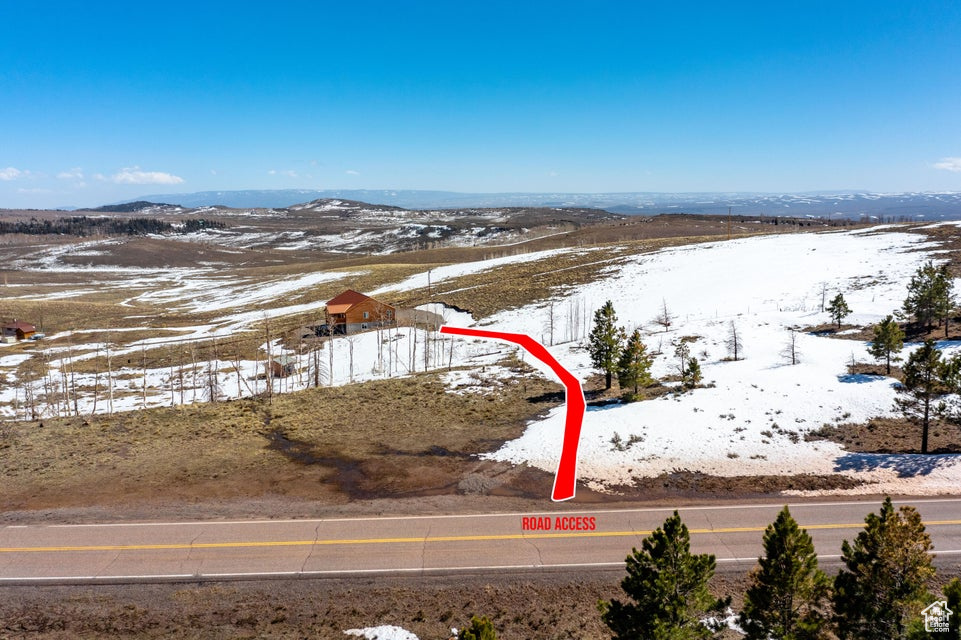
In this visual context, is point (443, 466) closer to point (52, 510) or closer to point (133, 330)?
point (52, 510)

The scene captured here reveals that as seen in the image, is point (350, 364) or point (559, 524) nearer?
point (559, 524)

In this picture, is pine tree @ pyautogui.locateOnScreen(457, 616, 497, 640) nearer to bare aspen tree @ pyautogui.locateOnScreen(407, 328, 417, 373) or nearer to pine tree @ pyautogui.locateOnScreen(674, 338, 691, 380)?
pine tree @ pyautogui.locateOnScreen(674, 338, 691, 380)

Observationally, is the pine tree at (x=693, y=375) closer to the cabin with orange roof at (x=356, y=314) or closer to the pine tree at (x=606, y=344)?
the pine tree at (x=606, y=344)

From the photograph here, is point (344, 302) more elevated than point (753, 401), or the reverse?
point (344, 302)

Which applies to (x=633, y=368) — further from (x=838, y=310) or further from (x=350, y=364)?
(x=350, y=364)

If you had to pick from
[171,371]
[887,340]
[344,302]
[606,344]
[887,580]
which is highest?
[887,340]

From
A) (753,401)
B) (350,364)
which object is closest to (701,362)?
(753,401)

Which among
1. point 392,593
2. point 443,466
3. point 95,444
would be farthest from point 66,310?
point 392,593
